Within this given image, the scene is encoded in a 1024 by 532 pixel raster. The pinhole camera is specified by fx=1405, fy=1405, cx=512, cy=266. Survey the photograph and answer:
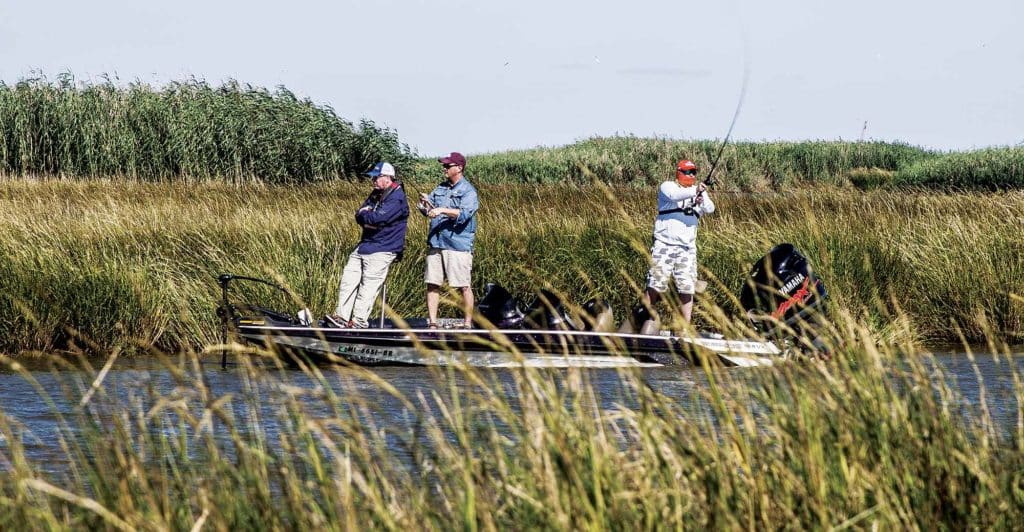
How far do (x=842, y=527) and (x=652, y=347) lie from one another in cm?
809

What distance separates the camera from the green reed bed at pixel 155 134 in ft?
101

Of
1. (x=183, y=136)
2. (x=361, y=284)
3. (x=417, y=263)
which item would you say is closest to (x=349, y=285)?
(x=361, y=284)

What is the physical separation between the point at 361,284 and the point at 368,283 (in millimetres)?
111

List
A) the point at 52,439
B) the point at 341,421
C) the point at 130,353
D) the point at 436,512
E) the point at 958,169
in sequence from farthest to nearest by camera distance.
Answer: the point at 958,169 → the point at 130,353 → the point at 52,439 → the point at 436,512 → the point at 341,421

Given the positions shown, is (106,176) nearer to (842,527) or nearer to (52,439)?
(52,439)

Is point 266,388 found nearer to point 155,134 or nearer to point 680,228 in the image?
point 680,228

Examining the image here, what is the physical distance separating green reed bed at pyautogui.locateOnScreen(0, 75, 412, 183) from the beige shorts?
58.8ft

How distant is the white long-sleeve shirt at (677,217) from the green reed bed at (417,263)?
40 cm

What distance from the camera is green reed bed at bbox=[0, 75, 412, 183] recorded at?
3084 centimetres

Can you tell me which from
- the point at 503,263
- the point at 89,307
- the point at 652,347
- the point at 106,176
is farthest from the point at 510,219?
the point at 106,176

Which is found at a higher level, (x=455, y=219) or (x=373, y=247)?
(x=455, y=219)

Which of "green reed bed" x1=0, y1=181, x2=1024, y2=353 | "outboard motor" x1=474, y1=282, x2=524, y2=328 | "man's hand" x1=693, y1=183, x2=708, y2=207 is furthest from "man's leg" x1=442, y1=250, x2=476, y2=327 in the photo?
"man's hand" x1=693, y1=183, x2=708, y2=207

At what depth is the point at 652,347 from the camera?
11648 millimetres

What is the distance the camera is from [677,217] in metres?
11.9
